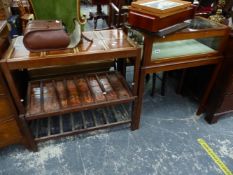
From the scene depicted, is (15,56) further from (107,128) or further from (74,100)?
(107,128)

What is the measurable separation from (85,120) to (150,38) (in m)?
0.88

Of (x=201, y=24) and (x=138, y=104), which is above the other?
(x=201, y=24)

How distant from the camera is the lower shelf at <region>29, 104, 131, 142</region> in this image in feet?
4.93

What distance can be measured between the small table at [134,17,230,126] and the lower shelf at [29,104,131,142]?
0.90 ft

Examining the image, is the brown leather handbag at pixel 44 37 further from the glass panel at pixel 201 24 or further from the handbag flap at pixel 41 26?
the glass panel at pixel 201 24

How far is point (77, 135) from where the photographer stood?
4.97 ft

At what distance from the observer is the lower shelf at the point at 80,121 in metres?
1.50

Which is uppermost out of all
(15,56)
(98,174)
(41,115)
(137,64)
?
(15,56)

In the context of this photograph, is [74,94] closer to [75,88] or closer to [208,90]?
[75,88]

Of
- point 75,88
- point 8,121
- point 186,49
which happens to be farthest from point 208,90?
point 8,121

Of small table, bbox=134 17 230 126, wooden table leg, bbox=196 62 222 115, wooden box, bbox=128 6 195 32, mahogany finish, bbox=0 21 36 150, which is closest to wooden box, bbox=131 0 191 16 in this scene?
wooden box, bbox=128 6 195 32

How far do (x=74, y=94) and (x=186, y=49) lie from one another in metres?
0.84

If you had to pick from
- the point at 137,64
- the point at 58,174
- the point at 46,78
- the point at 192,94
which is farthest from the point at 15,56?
the point at 192,94

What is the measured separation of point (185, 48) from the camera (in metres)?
1.36
